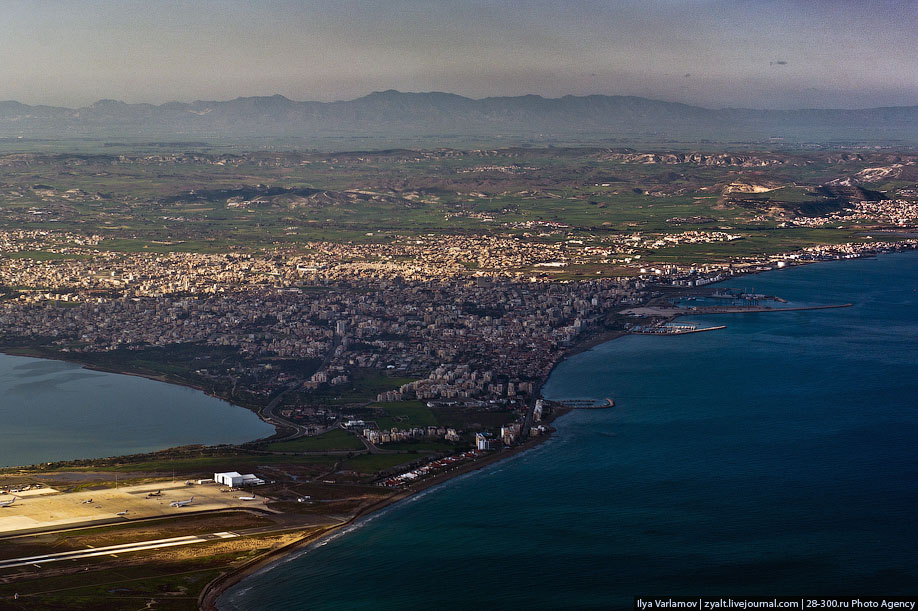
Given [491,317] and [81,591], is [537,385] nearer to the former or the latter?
[491,317]

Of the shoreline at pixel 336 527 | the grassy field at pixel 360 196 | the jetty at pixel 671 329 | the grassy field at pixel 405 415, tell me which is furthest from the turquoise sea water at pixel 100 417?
the grassy field at pixel 360 196

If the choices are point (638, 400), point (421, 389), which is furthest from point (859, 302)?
point (421, 389)

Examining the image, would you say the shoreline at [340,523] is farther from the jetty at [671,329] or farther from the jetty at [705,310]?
the jetty at [705,310]

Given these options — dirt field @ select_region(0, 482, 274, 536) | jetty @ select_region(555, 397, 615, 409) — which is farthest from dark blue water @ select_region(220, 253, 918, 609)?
dirt field @ select_region(0, 482, 274, 536)

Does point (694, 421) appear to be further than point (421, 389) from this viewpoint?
No

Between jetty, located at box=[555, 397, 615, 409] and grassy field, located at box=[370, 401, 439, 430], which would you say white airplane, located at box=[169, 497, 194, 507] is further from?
jetty, located at box=[555, 397, 615, 409]

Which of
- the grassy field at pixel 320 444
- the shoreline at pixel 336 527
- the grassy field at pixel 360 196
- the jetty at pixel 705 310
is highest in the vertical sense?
the grassy field at pixel 360 196
